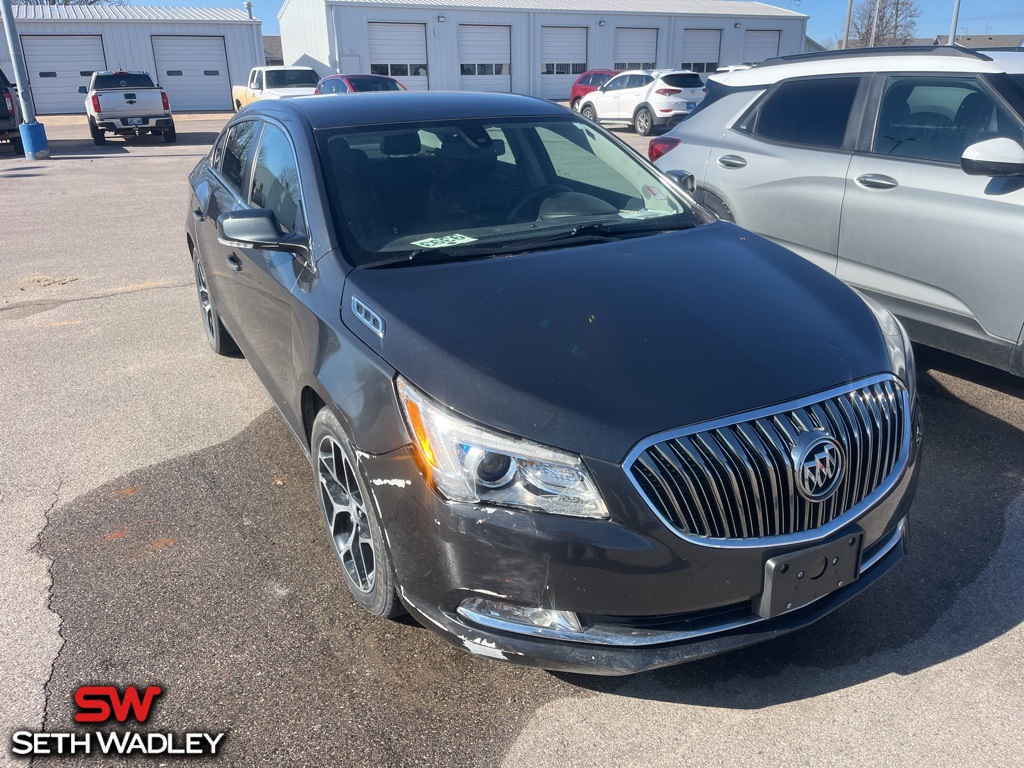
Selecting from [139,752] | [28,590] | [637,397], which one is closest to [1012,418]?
[637,397]

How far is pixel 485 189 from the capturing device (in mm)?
3582

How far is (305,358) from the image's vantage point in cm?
306

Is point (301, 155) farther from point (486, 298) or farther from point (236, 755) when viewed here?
point (236, 755)

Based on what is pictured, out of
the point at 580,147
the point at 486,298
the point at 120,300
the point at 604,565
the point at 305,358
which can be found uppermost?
the point at 580,147

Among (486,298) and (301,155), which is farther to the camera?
(301,155)

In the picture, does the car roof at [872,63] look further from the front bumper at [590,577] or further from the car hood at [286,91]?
the car hood at [286,91]

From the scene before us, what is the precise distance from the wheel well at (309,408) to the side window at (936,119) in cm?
365

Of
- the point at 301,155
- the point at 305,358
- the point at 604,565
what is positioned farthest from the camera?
the point at 301,155

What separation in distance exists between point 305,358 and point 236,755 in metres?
1.36

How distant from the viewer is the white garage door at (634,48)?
39.3 meters

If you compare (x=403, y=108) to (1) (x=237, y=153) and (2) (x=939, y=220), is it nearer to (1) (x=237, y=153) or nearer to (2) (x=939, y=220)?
(1) (x=237, y=153)

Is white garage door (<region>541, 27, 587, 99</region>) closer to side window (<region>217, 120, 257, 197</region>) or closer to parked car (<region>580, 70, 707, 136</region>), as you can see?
parked car (<region>580, 70, 707, 136</region>)

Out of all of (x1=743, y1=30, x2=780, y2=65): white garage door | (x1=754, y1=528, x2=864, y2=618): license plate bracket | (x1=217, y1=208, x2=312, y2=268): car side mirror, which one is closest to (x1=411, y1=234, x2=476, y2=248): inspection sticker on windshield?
(x1=217, y1=208, x2=312, y2=268): car side mirror

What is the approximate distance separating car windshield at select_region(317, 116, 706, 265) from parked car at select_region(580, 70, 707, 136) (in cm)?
1806
